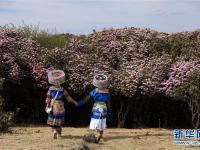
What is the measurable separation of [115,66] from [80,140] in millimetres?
4695

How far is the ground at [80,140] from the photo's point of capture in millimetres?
9875

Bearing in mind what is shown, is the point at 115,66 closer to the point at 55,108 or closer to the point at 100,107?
the point at 100,107

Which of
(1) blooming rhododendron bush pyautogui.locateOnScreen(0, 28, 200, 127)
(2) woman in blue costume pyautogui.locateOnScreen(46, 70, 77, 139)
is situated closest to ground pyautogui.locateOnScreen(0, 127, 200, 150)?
(2) woman in blue costume pyautogui.locateOnScreen(46, 70, 77, 139)

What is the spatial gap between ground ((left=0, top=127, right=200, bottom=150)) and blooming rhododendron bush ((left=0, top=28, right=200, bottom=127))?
4.11ft

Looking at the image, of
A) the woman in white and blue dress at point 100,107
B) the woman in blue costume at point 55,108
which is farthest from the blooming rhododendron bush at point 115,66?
the woman in blue costume at point 55,108

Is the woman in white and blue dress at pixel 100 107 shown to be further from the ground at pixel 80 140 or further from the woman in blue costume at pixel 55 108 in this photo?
the woman in blue costume at pixel 55 108

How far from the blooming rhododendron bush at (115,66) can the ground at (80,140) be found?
125 centimetres

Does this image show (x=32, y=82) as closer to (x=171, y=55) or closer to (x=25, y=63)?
(x=25, y=63)

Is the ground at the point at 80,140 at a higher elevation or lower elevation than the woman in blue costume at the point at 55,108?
lower

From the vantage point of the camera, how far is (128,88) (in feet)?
45.1

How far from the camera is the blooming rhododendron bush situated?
13922 mm

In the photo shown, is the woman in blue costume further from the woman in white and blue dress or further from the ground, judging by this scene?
the woman in white and blue dress

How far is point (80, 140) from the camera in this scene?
34.8ft

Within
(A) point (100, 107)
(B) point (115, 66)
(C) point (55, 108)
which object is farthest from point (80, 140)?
(B) point (115, 66)
